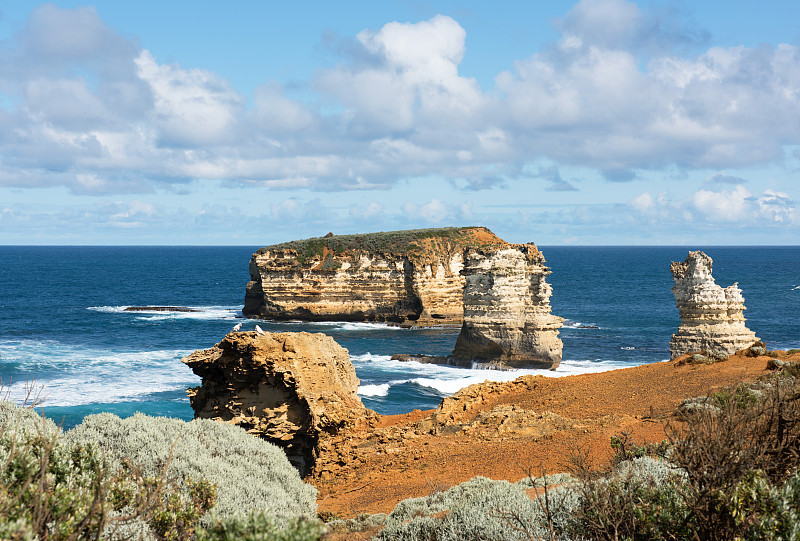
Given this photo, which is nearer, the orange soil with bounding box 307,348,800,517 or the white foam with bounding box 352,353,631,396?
the orange soil with bounding box 307,348,800,517

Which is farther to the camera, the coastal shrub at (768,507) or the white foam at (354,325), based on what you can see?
the white foam at (354,325)

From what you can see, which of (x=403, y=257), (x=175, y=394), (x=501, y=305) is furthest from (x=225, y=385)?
(x=403, y=257)

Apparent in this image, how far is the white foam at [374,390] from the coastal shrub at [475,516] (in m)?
23.2

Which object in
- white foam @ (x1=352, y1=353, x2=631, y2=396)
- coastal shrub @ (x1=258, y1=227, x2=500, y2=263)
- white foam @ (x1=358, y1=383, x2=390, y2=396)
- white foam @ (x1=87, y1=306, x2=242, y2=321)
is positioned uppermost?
coastal shrub @ (x1=258, y1=227, x2=500, y2=263)

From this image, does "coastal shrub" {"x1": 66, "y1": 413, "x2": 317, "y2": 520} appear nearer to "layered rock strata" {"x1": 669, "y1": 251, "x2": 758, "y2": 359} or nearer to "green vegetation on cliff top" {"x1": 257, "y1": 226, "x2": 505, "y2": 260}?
"layered rock strata" {"x1": 669, "y1": 251, "x2": 758, "y2": 359}

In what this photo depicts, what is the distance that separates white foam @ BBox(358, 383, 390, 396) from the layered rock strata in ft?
50.2

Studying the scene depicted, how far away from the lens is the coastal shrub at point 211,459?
9.07 meters

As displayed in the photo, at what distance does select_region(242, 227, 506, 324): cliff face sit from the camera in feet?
203

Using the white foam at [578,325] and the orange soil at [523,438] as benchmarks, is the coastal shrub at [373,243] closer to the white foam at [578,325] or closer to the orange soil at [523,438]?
the white foam at [578,325]

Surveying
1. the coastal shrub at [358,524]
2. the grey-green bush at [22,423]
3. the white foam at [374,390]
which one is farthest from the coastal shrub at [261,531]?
the white foam at [374,390]

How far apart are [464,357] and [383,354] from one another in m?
9.35

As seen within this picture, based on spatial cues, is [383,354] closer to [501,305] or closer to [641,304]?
[501,305]

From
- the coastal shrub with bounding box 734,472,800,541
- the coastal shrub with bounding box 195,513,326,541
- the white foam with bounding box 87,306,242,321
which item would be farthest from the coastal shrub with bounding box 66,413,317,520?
the white foam with bounding box 87,306,242,321

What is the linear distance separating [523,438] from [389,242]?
50.9 metres
